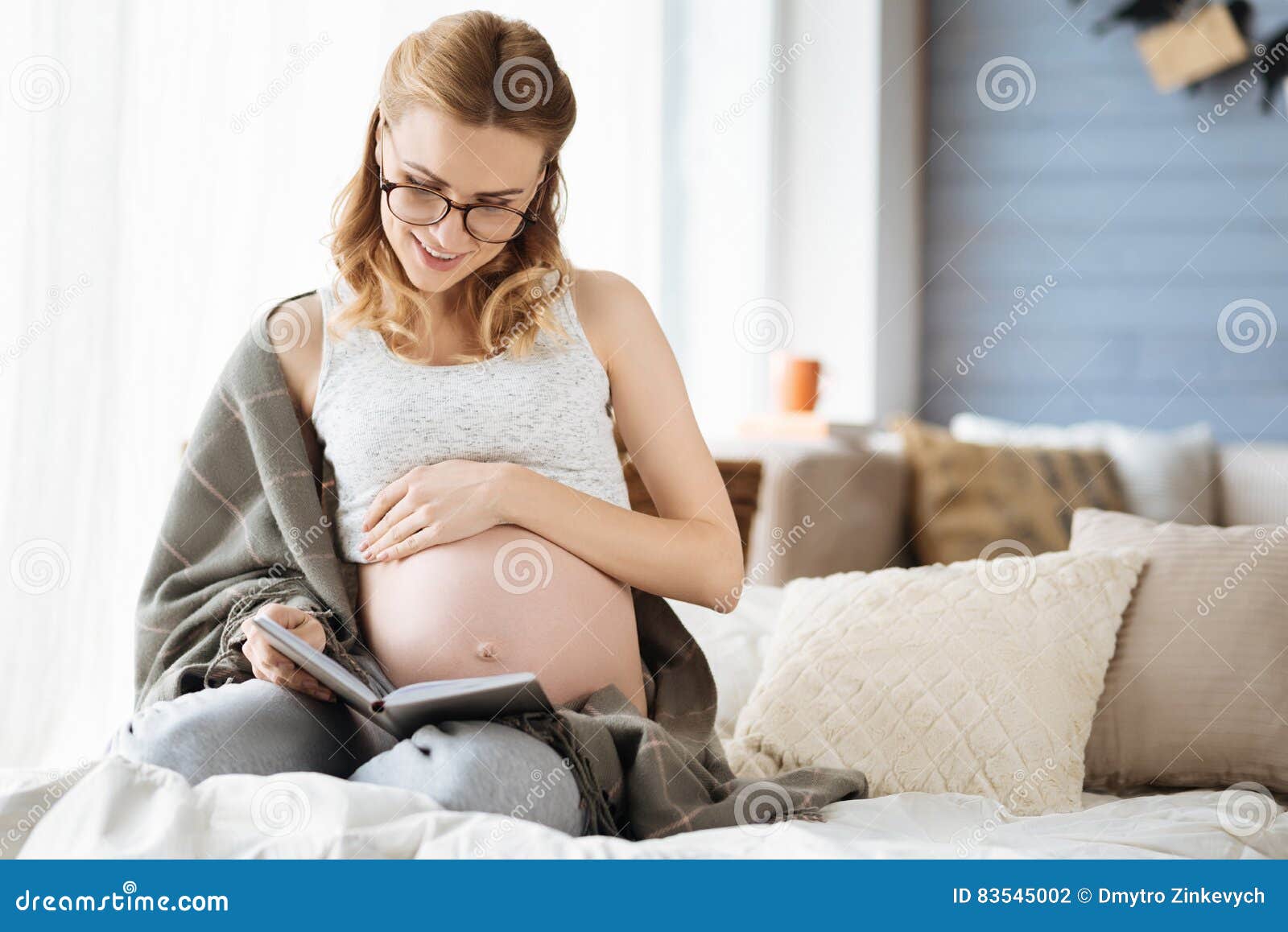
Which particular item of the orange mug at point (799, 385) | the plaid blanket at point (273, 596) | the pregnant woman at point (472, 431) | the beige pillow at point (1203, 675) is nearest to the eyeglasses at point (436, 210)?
the pregnant woman at point (472, 431)

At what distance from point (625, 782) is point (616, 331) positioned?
0.54 meters

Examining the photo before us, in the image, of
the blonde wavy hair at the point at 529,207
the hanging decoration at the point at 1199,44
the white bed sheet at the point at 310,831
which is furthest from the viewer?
the hanging decoration at the point at 1199,44

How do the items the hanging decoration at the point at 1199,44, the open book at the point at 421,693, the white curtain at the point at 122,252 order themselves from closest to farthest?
1. the open book at the point at 421,693
2. the white curtain at the point at 122,252
3. the hanging decoration at the point at 1199,44

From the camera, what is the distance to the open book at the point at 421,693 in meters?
1.08

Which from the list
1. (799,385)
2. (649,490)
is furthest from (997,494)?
(649,490)

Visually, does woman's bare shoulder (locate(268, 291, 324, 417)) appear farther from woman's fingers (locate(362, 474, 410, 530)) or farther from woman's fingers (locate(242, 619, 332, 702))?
woman's fingers (locate(242, 619, 332, 702))

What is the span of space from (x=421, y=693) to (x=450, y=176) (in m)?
0.55

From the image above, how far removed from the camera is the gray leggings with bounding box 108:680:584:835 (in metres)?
1.08

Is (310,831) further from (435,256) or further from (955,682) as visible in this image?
(955,682)

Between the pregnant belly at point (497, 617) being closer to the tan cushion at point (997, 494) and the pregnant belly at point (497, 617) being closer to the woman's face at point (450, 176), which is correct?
the woman's face at point (450, 176)

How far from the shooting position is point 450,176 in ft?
4.31

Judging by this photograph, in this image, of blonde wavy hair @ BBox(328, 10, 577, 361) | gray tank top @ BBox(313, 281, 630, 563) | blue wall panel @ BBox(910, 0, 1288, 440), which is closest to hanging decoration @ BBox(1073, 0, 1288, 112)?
blue wall panel @ BBox(910, 0, 1288, 440)
